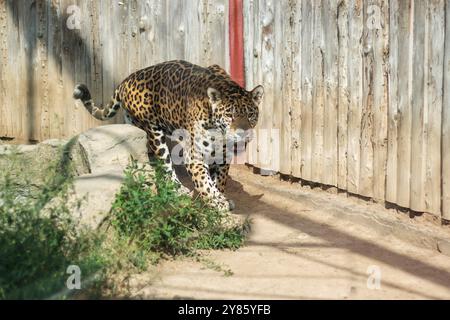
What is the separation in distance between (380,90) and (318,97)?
35.5 inches

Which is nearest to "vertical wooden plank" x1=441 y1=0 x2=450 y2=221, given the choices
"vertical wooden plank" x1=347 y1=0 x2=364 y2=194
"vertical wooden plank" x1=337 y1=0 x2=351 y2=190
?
"vertical wooden plank" x1=347 y1=0 x2=364 y2=194

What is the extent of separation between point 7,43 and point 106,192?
5186 millimetres

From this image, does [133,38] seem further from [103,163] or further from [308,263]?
[308,263]

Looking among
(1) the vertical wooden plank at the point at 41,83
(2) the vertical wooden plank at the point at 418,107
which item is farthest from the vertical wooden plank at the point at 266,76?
(1) the vertical wooden plank at the point at 41,83

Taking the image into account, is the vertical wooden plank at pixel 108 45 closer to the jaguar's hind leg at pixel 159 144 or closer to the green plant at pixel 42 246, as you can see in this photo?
the jaguar's hind leg at pixel 159 144

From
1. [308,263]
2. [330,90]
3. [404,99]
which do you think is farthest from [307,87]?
[308,263]

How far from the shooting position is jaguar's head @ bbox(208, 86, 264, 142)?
840 centimetres

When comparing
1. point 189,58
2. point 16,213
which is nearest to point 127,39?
point 189,58

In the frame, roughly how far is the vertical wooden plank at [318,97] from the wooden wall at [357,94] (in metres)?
0.01

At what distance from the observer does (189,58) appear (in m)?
9.88

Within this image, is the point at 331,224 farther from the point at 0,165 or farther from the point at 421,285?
the point at 0,165

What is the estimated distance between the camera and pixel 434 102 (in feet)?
24.0

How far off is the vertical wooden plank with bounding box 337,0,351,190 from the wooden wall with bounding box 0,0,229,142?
1773 mm

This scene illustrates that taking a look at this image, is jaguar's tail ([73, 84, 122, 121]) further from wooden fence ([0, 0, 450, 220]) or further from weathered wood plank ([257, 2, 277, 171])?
weathered wood plank ([257, 2, 277, 171])
